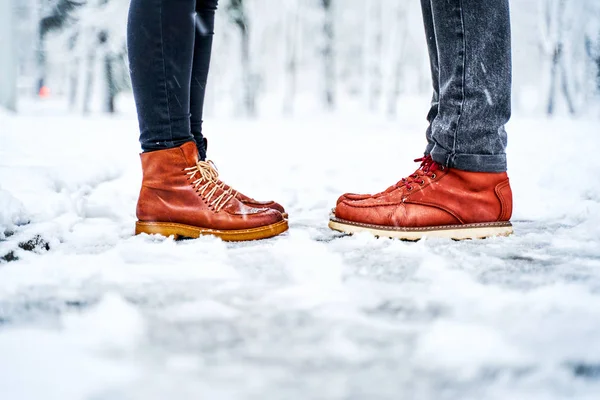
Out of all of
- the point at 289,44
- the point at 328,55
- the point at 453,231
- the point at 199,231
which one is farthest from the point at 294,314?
the point at 328,55

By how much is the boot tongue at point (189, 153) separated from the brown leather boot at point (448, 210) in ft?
1.69

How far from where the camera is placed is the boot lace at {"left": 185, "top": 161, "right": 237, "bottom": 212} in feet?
4.70

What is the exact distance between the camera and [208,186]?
1.45m

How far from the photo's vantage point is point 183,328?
758 millimetres

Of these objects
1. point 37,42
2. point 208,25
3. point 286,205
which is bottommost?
point 286,205

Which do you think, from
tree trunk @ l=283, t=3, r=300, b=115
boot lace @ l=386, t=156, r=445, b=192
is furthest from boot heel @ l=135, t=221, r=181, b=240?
tree trunk @ l=283, t=3, r=300, b=115

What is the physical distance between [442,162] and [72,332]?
1113mm

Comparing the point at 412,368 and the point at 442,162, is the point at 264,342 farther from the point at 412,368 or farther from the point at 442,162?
the point at 442,162

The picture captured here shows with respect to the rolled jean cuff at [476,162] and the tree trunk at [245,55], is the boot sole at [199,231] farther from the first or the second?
the tree trunk at [245,55]

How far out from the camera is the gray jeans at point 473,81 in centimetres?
137

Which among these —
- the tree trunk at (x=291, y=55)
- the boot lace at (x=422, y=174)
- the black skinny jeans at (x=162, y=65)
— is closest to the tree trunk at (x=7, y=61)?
the black skinny jeans at (x=162, y=65)

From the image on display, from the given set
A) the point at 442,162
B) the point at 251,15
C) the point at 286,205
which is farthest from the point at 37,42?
the point at 442,162

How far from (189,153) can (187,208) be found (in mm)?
160

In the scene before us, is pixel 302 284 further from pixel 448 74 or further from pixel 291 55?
pixel 291 55
